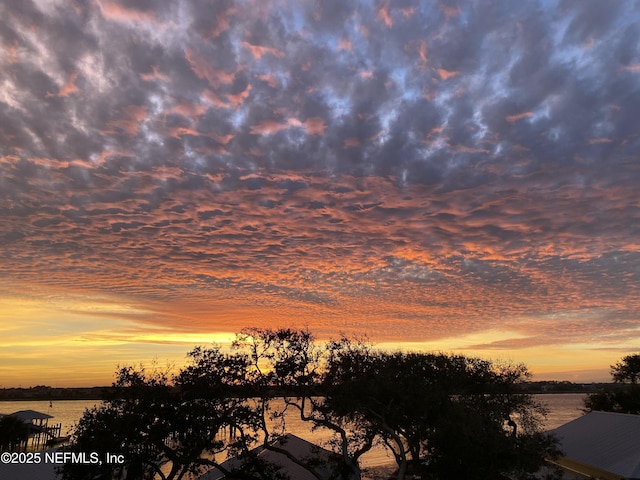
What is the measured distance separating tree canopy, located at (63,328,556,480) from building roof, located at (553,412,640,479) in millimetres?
10179

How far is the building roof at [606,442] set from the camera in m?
30.8

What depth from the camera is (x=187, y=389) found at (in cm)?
2480

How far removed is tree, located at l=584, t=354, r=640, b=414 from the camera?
58.2 m

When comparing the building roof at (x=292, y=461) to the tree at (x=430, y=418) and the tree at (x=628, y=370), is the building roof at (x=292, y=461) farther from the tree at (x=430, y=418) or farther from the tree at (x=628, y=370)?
the tree at (x=628, y=370)

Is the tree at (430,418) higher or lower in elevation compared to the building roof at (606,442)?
higher

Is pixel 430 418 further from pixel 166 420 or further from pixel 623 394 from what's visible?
pixel 623 394

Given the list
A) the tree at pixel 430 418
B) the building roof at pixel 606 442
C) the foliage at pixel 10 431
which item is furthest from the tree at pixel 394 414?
the foliage at pixel 10 431

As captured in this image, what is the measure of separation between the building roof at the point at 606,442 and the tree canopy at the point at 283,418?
33.4ft

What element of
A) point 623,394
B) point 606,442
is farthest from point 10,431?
point 623,394

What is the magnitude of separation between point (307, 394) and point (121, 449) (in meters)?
10.1

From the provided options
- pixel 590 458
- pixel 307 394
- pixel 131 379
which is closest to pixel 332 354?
pixel 307 394

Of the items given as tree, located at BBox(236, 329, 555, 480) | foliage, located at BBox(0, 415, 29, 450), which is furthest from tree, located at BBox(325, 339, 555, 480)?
foliage, located at BBox(0, 415, 29, 450)

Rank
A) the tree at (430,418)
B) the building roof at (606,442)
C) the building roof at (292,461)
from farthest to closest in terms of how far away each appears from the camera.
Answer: the building roof at (292,461) → the building roof at (606,442) → the tree at (430,418)

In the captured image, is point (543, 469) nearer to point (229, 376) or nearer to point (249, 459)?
point (249, 459)
